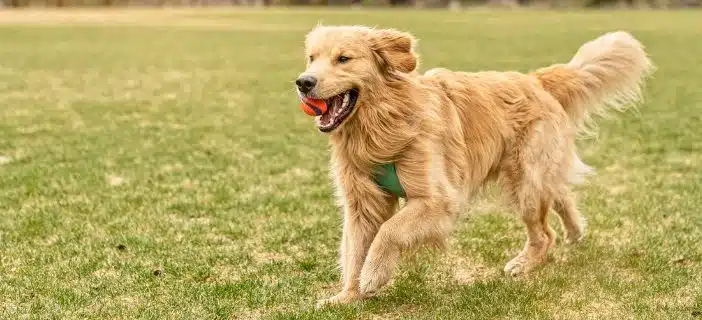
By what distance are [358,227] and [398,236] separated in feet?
1.34

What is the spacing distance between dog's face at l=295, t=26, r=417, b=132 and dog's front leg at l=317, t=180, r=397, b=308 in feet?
1.77

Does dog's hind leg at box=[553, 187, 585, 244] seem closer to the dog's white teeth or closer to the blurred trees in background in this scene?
the dog's white teeth

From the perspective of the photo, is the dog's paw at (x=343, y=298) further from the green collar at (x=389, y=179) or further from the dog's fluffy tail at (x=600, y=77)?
the dog's fluffy tail at (x=600, y=77)

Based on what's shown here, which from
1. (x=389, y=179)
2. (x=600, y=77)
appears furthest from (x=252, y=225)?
(x=600, y=77)

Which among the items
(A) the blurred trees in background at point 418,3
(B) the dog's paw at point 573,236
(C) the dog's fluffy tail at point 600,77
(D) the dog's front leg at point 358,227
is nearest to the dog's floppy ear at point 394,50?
(D) the dog's front leg at point 358,227

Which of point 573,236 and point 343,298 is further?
point 573,236

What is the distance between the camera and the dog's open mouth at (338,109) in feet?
15.5

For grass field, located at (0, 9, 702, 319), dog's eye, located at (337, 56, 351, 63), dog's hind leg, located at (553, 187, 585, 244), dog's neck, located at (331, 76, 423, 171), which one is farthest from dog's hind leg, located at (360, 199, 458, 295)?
dog's hind leg, located at (553, 187, 585, 244)

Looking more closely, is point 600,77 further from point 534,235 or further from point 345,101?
point 345,101

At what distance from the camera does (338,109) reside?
4.77 metres

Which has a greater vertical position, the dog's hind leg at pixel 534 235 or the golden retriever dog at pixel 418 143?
the golden retriever dog at pixel 418 143

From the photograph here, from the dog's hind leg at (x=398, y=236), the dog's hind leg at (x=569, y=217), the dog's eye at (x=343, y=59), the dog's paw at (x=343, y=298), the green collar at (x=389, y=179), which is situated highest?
the dog's eye at (x=343, y=59)

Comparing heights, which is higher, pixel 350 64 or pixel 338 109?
pixel 350 64

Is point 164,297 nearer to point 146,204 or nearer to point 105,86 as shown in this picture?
point 146,204
